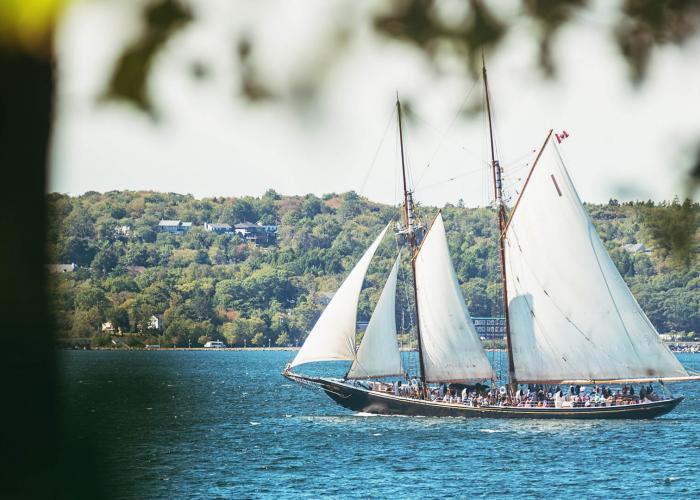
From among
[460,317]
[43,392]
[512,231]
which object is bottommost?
[43,392]

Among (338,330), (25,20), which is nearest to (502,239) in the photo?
(338,330)

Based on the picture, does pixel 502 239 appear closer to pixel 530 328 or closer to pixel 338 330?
pixel 530 328

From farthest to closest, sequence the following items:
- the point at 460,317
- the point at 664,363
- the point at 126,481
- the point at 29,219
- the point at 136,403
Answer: the point at 136,403, the point at 460,317, the point at 664,363, the point at 126,481, the point at 29,219

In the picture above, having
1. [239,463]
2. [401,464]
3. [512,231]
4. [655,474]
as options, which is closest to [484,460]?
[401,464]

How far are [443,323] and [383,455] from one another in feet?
51.5

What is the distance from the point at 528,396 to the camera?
82.9 meters

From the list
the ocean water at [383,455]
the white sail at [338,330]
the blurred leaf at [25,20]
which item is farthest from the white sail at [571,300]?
the blurred leaf at [25,20]

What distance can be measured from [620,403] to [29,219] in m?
80.1

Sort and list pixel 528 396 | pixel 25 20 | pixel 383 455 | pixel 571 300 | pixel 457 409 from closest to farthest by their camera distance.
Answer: pixel 25 20
pixel 383 455
pixel 571 300
pixel 528 396
pixel 457 409

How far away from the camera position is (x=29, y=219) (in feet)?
18.4

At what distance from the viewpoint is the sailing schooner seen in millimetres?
76188

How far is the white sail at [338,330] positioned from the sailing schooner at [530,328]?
3.8 inches

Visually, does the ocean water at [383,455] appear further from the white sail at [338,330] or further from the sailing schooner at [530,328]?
the white sail at [338,330]

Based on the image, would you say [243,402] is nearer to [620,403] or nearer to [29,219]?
[620,403]
